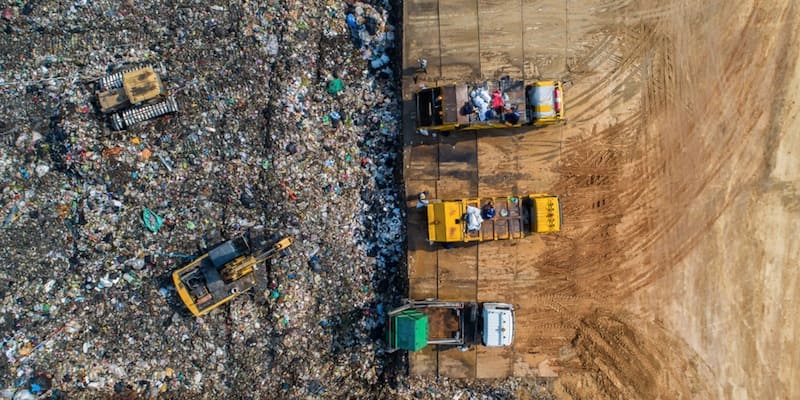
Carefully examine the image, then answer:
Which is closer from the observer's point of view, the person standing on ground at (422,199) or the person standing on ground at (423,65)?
the person standing on ground at (423,65)

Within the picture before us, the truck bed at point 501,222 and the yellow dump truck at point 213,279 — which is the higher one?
the truck bed at point 501,222

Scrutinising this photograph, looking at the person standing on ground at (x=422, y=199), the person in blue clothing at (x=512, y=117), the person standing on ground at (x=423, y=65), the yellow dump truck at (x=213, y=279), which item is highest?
the person standing on ground at (x=423, y=65)

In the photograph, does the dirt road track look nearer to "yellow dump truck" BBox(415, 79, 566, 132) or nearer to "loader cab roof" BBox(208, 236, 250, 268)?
"yellow dump truck" BBox(415, 79, 566, 132)

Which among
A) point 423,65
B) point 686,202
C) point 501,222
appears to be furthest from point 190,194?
point 686,202

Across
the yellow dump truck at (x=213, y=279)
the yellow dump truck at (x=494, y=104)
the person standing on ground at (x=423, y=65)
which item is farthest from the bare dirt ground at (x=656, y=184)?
the yellow dump truck at (x=213, y=279)

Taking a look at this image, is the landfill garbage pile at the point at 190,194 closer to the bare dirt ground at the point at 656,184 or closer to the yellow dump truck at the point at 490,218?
the yellow dump truck at the point at 490,218

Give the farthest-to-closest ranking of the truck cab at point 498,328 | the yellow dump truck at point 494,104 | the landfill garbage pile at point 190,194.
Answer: the landfill garbage pile at point 190,194
the truck cab at point 498,328
the yellow dump truck at point 494,104

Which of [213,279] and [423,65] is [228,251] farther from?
[423,65]

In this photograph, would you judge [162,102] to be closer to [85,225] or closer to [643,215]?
[85,225]

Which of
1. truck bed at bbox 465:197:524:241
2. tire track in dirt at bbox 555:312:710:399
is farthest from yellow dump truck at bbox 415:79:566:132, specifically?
tire track in dirt at bbox 555:312:710:399
